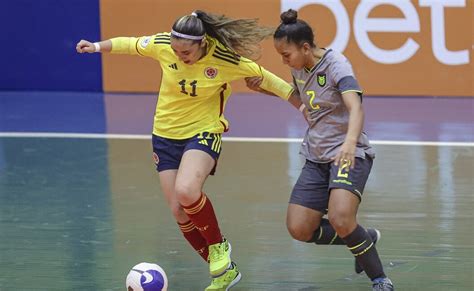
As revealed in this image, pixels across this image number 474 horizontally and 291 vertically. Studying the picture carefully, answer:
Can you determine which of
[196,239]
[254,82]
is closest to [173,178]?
[196,239]

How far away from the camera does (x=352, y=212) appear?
6.47 m

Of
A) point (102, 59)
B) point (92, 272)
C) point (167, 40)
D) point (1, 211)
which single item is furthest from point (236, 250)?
point (102, 59)

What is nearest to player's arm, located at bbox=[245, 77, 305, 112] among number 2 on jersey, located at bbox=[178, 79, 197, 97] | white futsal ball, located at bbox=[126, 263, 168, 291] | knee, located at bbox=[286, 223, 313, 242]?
number 2 on jersey, located at bbox=[178, 79, 197, 97]

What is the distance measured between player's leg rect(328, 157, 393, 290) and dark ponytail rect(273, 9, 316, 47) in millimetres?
853

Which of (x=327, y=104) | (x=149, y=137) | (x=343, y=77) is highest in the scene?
(x=343, y=77)

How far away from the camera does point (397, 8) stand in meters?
13.8

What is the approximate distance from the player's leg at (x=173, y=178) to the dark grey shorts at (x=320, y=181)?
799 millimetres

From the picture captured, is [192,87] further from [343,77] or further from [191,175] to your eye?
[343,77]

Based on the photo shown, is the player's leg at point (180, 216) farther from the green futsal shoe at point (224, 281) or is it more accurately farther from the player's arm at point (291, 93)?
the player's arm at point (291, 93)

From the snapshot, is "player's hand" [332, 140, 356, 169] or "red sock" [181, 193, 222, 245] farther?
"red sock" [181, 193, 222, 245]

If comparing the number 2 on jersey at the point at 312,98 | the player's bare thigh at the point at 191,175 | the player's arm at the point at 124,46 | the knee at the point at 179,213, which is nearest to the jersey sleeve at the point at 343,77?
the number 2 on jersey at the point at 312,98

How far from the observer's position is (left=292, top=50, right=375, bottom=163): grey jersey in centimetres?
651

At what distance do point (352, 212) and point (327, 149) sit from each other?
0.46 metres

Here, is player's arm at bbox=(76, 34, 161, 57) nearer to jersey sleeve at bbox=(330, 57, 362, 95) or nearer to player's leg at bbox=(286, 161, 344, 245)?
jersey sleeve at bbox=(330, 57, 362, 95)
